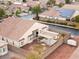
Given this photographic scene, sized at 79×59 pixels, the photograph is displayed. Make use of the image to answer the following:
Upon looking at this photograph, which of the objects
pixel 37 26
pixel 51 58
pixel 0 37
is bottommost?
pixel 51 58

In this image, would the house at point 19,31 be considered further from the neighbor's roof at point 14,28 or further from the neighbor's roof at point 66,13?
the neighbor's roof at point 66,13

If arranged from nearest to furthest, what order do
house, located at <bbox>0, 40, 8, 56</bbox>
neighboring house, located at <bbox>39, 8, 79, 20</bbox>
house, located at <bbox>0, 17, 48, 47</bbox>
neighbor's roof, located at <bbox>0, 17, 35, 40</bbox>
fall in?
1. house, located at <bbox>0, 40, 8, 56</bbox>
2. house, located at <bbox>0, 17, 48, 47</bbox>
3. neighbor's roof, located at <bbox>0, 17, 35, 40</bbox>
4. neighboring house, located at <bbox>39, 8, 79, 20</bbox>

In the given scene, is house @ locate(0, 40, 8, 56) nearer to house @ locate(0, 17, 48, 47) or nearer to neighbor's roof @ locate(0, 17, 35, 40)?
house @ locate(0, 17, 48, 47)

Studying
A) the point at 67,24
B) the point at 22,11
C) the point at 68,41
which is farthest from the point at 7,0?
the point at 68,41

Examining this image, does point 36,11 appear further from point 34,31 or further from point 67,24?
point 34,31

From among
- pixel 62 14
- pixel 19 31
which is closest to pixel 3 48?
pixel 19 31

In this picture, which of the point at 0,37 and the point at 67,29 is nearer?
the point at 0,37

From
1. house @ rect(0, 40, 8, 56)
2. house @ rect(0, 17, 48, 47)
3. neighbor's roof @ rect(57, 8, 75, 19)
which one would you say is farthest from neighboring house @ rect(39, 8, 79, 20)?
house @ rect(0, 40, 8, 56)

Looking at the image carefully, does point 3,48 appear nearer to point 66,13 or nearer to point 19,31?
point 19,31
